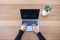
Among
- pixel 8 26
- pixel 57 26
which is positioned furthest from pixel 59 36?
pixel 8 26

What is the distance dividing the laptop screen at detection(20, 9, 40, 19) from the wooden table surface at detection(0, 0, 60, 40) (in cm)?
4

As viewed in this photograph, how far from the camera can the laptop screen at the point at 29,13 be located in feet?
5.17

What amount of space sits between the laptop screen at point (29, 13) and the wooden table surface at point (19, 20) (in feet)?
0.12

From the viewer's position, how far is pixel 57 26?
1560mm

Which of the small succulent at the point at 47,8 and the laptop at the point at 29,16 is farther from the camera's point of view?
the laptop at the point at 29,16

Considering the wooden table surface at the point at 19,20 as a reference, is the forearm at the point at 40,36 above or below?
below

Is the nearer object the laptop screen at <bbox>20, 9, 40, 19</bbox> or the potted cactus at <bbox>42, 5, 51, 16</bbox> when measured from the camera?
the potted cactus at <bbox>42, 5, 51, 16</bbox>

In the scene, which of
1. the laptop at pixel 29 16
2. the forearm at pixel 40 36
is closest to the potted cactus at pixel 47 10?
the laptop at pixel 29 16

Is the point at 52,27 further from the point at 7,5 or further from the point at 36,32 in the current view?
the point at 7,5

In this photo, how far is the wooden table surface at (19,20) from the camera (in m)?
1.53

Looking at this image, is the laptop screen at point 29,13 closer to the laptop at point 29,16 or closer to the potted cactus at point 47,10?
the laptop at point 29,16

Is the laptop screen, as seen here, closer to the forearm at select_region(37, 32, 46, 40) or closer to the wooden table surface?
the wooden table surface

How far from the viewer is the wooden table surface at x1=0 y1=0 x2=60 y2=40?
1528 mm

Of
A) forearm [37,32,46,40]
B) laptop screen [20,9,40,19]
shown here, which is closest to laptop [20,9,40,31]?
laptop screen [20,9,40,19]
